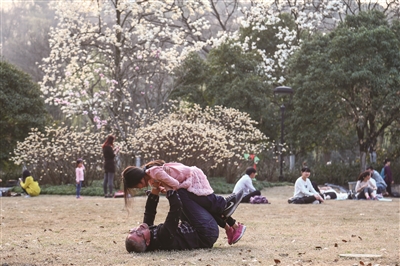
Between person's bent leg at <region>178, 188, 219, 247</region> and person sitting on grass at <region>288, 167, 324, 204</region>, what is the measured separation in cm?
813

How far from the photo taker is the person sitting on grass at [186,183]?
679cm

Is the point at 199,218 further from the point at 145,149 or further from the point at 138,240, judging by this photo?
the point at 145,149

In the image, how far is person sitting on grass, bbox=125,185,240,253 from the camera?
6906mm

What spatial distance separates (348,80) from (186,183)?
1723 cm

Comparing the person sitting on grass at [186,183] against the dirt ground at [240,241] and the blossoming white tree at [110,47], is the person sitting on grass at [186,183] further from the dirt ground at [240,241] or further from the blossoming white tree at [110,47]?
the blossoming white tree at [110,47]

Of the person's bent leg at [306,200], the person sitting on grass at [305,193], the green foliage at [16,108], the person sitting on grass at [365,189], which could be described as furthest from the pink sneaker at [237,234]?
the green foliage at [16,108]

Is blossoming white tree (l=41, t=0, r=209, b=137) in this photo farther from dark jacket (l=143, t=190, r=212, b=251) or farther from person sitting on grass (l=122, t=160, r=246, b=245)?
dark jacket (l=143, t=190, r=212, b=251)

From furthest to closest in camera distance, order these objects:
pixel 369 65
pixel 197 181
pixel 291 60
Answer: pixel 291 60 → pixel 369 65 → pixel 197 181

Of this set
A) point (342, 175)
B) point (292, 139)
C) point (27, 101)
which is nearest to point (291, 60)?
point (292, 139)

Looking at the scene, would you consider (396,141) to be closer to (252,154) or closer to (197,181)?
(252,154)

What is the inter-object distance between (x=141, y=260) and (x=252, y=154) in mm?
18056

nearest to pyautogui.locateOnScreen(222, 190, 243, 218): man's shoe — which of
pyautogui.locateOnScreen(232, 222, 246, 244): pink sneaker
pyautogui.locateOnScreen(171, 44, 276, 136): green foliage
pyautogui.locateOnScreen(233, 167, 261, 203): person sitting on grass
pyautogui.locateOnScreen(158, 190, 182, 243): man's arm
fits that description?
pyautogui.locateOnScreen(232, 222, 246, 244): pink sneaker

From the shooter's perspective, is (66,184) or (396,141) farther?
(396,141)

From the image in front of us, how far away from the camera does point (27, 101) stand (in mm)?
23312
